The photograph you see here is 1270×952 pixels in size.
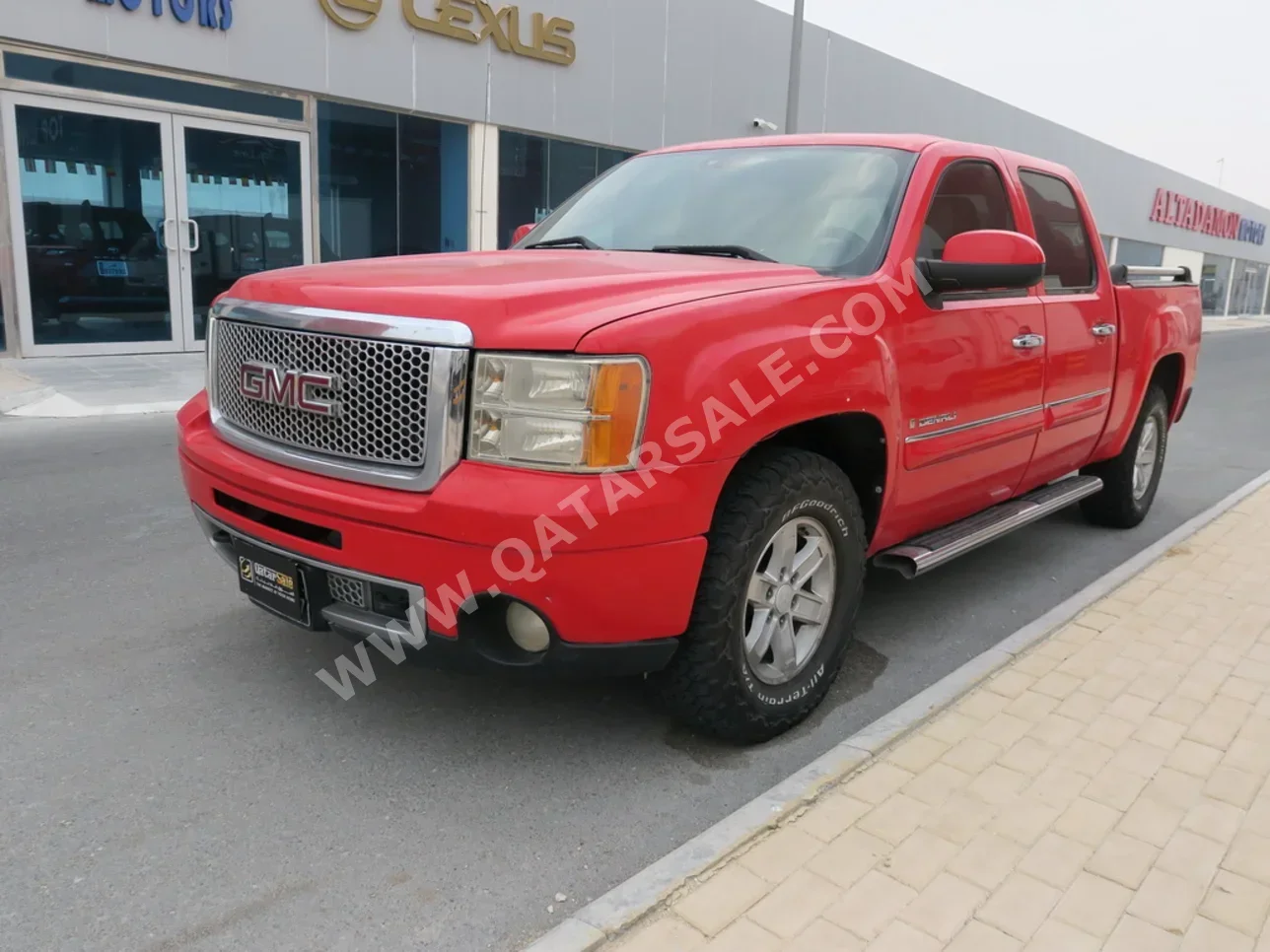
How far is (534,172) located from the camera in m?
16.6

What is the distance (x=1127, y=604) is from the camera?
14.5 ft

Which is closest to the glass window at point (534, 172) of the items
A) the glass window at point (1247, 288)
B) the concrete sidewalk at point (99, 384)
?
the concrete sidewalk at point (99, 384)

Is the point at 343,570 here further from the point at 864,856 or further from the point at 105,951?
the point at 864,856

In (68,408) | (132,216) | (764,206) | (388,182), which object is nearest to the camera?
(764,206)

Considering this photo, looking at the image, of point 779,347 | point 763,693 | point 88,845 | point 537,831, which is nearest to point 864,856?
point 763,693

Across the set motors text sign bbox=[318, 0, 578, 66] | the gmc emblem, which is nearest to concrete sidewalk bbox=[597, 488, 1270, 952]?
the gmc emblem

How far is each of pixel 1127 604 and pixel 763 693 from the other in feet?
7.32

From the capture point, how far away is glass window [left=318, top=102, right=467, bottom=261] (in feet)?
46.3

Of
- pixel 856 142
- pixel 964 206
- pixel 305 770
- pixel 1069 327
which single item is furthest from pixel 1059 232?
pixel 305 770

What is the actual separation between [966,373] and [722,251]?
3.26 ft

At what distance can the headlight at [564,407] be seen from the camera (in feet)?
8.16

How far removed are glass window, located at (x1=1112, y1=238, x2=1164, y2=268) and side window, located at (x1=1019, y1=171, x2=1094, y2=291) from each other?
36.8m

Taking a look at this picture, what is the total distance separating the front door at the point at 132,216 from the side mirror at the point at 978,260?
1134 cm

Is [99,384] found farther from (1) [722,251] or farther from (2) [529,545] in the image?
(2) [529,545]
